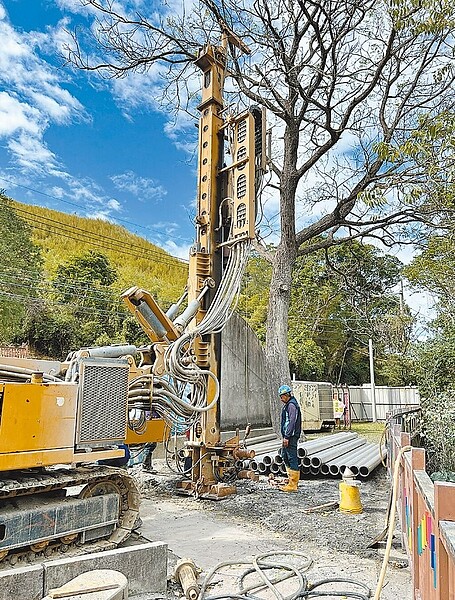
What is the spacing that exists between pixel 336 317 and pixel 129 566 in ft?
99.7

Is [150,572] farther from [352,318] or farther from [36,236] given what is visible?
[36,236]

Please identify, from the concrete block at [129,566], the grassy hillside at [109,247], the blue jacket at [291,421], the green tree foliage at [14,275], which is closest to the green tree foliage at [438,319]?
the blue jacket at [291,421]

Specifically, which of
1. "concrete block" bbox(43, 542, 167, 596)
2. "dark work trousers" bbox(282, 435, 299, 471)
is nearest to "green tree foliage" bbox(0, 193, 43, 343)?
"dark work trousers" bbox(282, 435, 299, 471)

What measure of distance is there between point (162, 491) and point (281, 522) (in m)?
2.42

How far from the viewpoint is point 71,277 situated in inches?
1321

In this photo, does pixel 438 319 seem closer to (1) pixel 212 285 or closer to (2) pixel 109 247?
(1) pixel 212 285

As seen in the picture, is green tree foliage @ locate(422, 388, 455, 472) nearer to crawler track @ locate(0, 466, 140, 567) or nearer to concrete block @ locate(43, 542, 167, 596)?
crawler track @ locate(0, 466, 140, 567)

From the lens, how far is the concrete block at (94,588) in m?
2.71

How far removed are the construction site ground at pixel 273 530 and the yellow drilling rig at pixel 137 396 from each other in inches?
20.9

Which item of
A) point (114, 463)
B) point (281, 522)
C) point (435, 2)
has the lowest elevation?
point (281, 522)

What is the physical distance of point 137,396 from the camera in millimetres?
6465

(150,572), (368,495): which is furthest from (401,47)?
(150,572)

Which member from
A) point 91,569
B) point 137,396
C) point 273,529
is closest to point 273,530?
point 273,529

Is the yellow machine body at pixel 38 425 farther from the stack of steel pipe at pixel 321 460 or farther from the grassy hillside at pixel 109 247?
the grassy hillside at pixel 109 247
